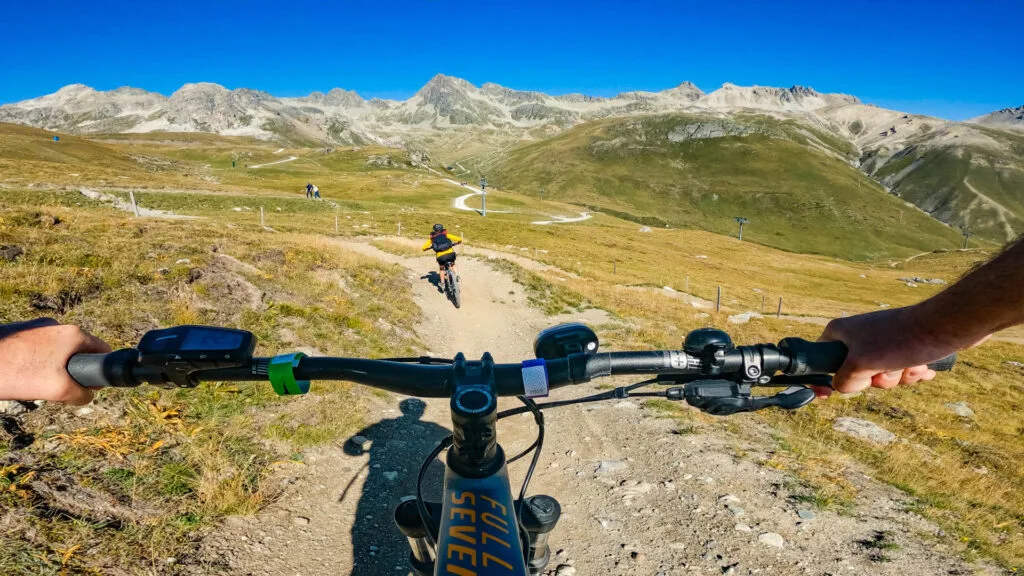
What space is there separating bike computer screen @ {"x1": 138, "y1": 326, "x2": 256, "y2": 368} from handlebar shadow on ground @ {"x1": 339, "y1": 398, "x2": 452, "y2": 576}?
3.86m

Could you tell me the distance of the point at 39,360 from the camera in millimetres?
2031

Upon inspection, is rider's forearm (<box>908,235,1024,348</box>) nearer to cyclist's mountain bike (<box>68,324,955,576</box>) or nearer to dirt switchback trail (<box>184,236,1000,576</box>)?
cyclist's mountain bike (<box>68,324,955,576</box>)

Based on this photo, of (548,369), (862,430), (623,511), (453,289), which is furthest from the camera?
(453,289)

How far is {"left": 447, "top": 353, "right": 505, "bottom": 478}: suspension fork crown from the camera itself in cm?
194

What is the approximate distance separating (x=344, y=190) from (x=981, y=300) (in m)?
101

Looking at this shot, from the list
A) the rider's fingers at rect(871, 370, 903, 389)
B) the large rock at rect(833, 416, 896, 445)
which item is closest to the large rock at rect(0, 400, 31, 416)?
the rider's fingers at rect(871, 370, 903, 389)

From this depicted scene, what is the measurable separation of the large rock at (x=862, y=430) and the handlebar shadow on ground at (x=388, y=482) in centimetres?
819

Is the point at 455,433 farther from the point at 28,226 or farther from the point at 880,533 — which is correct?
the point at 28,226

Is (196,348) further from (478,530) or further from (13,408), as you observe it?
(13,408)

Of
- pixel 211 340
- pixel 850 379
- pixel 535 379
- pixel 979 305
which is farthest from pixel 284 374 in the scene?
pixel 979 305

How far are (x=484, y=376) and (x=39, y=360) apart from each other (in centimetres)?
212

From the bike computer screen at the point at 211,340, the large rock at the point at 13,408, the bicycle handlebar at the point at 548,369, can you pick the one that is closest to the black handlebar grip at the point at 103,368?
the bicycle handlebar at the point at 548,369

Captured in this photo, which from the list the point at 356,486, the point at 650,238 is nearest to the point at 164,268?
the point at 356,486

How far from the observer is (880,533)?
5.21 meters
